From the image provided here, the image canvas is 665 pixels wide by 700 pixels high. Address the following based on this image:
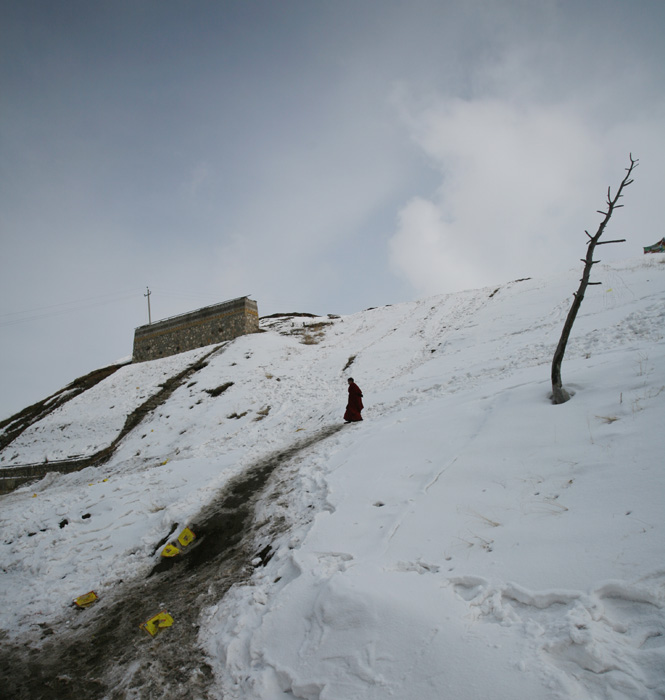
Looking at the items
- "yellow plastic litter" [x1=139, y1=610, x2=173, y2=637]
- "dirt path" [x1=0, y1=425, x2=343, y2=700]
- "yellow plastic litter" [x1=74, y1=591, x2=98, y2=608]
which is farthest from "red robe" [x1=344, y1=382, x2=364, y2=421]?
"yellow plastic litter" [x1=139, y1=610, x2=173, y2=637]

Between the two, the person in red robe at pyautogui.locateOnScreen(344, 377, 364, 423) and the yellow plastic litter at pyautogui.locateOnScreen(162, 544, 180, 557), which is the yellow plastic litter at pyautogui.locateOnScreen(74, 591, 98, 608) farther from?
the person in red robe at pyautogui.locateOnScreen(344, 377, 364, 423)

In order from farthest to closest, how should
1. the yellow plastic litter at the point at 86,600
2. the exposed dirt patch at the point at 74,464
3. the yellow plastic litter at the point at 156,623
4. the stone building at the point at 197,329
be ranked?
the stone building at the point at 197,329
the exposed dirt patch at the point at 74,464
the yellow plastic litter at the point at 86,600
the yellow plastic litter at the point at 156,623

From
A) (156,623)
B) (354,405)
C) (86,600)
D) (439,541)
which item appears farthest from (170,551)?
(354,405)

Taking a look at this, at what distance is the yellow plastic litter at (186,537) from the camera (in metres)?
6.32

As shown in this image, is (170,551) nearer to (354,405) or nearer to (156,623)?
(156,623)

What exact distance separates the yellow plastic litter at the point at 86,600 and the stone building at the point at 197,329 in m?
26.9

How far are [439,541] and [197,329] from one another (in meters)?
32.6

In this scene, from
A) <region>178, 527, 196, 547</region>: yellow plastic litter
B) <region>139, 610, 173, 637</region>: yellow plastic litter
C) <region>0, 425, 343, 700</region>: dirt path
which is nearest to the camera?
<region>0, 425, 343, 700</region>: dirt path

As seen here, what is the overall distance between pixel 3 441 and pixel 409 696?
2932 centimetres

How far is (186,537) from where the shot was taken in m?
6.41

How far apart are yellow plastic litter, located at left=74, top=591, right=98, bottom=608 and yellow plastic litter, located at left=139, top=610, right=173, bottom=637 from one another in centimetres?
148

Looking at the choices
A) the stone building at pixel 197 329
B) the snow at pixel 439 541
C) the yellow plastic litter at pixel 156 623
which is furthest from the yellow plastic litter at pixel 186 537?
the stone building at pixel 197 329

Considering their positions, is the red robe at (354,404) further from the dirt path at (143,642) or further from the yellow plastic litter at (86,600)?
the yellow plastic litter at (86,600)

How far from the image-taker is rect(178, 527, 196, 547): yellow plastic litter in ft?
20.7
